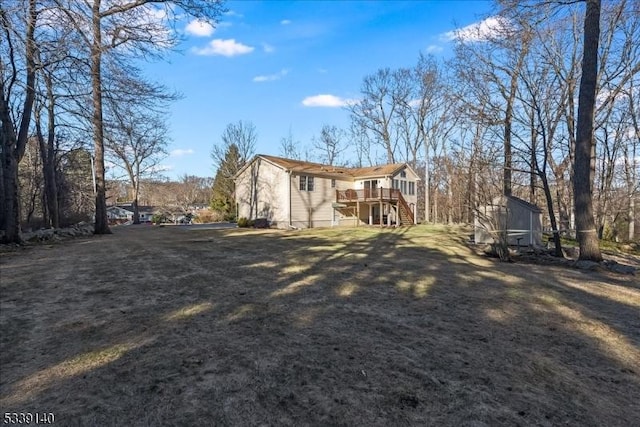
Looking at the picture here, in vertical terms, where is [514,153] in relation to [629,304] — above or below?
above

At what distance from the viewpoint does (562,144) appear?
16.7 metres

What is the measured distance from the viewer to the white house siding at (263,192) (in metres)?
22.7

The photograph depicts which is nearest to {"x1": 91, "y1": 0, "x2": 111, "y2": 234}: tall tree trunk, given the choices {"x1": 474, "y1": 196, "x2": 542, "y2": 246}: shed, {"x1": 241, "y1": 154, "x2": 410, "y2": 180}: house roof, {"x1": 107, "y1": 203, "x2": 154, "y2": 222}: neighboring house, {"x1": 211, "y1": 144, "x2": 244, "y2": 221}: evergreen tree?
{"x1": 241, "y1": 154, "x2": 410, "y2": 180}: house roof

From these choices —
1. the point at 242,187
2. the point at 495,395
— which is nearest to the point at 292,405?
the point at 495,395

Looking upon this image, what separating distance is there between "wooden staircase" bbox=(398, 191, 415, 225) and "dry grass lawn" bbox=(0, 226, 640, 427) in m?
19.5

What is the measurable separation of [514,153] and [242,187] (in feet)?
59.5

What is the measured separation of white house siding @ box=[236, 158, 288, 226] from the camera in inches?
894

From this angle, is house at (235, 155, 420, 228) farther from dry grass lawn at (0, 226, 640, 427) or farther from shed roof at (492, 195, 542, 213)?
dry grass lawn at (0, 226, 640, 427)

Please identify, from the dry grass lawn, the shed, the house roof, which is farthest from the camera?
the house roof

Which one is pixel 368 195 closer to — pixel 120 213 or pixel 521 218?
pixel 521 218

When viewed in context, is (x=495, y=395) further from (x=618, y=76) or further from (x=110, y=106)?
(x=618, y=76)

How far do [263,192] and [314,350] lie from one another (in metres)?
21.4

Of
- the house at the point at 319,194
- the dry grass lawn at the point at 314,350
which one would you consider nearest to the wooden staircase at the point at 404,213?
the house at the point at 319,194

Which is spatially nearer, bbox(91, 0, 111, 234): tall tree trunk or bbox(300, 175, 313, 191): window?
bbox(91, 0, 111, 234): tall tree trunk
